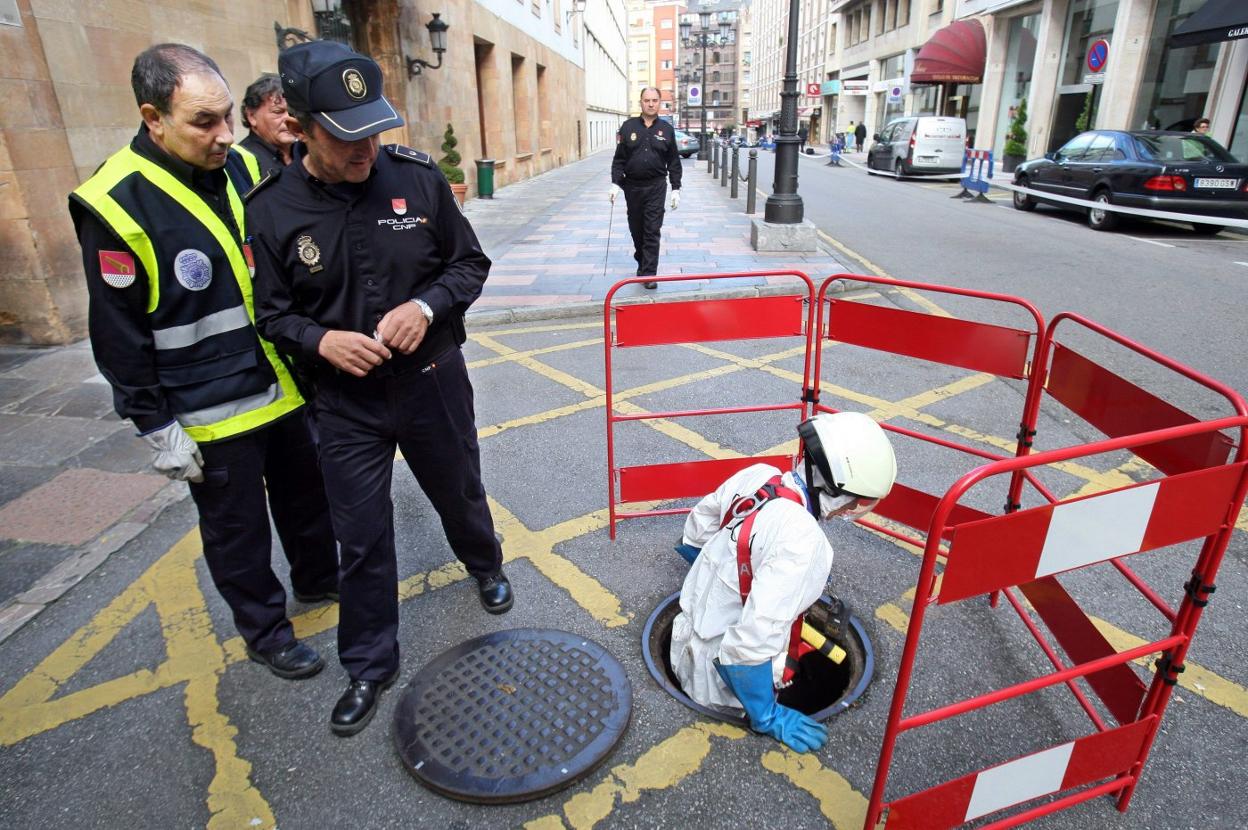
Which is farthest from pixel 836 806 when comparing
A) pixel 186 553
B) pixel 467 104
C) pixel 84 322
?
pixel 467 104

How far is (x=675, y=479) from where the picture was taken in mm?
3635

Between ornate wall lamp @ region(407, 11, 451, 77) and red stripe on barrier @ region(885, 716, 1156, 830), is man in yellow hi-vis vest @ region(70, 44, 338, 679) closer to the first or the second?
red stripe on barrier @ region(885, 716, 1156, 830)

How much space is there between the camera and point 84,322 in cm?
693

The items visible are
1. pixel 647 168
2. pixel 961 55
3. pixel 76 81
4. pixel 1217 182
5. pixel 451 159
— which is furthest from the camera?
pixel 961 55

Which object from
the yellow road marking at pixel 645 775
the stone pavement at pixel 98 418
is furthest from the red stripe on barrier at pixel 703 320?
the stone pavement at pixel 98 418

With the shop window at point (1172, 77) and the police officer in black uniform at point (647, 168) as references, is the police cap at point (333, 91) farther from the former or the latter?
the shop window at point (1172, 77)

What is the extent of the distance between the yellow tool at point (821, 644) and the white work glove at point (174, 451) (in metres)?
2.08

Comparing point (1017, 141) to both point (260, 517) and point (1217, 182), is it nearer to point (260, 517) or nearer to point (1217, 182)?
point (1217, 182)

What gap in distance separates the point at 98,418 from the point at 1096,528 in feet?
18.8

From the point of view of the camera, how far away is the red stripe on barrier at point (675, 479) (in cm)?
357

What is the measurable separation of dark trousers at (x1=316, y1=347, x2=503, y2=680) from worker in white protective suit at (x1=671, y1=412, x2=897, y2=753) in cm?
100

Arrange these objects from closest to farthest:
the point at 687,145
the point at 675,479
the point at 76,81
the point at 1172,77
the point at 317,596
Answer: the point at 317,596 → the point at 675,479 → the point at 76,81 → the point at 1172,77 → the point at 687,145

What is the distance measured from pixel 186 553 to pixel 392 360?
1.97 m

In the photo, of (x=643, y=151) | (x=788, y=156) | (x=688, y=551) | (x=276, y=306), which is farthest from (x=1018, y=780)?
(x=788, y=156)
